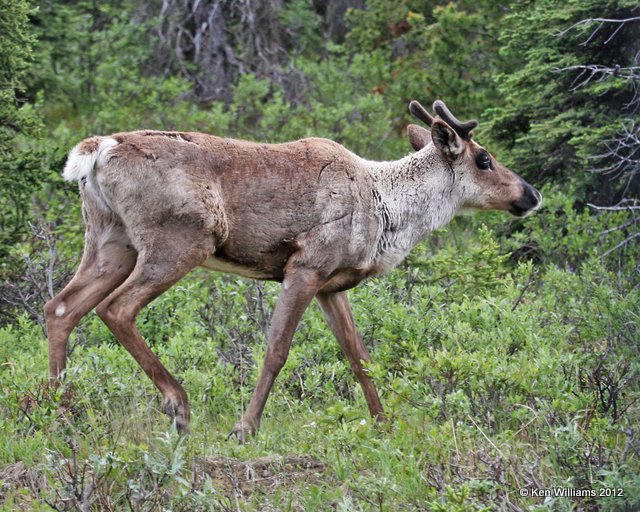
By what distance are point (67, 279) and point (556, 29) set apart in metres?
5.55

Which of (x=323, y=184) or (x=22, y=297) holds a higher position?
(x=323, y=184)

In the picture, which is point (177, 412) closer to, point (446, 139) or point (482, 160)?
point (446, 139)

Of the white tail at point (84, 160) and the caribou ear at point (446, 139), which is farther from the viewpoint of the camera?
the caribou ear at point (446, 139)

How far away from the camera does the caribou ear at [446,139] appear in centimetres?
806

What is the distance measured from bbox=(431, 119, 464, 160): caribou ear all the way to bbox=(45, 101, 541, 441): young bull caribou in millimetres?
→ 12

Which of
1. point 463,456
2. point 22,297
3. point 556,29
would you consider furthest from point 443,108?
point 22,297

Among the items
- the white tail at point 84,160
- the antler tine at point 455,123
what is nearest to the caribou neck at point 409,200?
the antler tine at point 455,123

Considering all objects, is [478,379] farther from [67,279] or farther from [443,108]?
[67,279]

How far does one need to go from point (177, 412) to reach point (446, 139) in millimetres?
3155

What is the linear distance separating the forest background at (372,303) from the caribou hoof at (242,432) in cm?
12

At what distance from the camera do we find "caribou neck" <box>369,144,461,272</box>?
788 centimetres

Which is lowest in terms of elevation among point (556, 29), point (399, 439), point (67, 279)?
point (67, 279)

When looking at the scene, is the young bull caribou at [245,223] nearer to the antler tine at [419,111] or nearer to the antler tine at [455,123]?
the antler tine at [455,123]

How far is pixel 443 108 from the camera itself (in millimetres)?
8352
